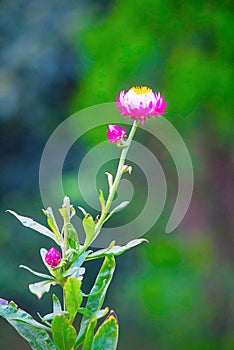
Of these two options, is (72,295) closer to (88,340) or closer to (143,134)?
(88,340)

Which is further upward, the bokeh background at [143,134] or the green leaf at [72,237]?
the bokeh background at [143,134]

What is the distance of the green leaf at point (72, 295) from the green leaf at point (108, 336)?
0.12 feet

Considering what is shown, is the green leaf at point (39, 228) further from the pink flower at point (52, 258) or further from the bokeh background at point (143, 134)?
the bokeh background at point (143, 134)

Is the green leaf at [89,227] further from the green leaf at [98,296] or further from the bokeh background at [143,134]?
the bokeh background at [143,134]

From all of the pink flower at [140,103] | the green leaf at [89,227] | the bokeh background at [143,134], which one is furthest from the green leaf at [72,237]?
the bokeh background at [143,134]

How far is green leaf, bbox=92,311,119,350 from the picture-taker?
64cm

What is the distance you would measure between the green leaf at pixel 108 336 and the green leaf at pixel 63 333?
0.03 meters

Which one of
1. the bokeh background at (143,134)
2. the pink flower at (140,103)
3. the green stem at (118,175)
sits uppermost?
the bokeh background at (143,134)

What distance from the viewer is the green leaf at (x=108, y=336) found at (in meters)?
0.64

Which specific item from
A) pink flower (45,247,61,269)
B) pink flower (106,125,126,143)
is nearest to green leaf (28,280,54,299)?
pink flower (45,247,61,269)

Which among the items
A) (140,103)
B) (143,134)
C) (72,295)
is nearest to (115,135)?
(140,103)

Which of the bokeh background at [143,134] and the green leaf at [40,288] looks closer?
the green leaf at [40,288]

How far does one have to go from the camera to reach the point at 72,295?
61cm

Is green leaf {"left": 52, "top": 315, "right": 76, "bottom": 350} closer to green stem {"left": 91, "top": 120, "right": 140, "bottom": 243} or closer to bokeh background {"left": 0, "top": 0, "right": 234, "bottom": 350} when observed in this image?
green stem {"left": 91, "top": 120, "right": 140, "bottom": 243}
